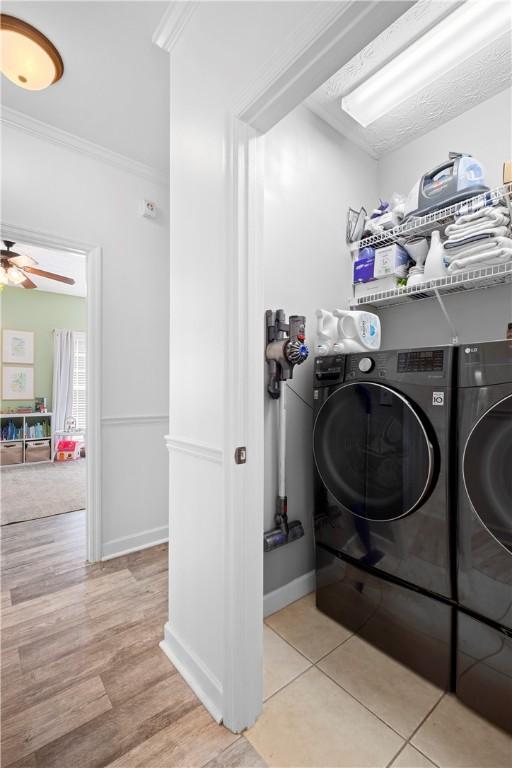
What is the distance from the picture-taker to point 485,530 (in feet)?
3.81

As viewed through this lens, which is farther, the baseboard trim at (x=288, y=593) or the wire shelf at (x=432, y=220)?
the baseboard trim at (x=288, y=593)

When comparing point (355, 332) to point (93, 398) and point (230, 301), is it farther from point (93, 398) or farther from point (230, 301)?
point (93, 398)

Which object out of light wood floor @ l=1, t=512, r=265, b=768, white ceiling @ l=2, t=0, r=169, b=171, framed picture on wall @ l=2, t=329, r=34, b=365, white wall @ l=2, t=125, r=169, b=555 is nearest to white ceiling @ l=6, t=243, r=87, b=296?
framed picture on wall @ l=2, t=329, r=34, b=365

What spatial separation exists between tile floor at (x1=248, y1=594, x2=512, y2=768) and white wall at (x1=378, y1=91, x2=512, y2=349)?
5.31 feet

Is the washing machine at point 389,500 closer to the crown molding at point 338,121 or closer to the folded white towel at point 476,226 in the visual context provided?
the folded white towel at point 476,226

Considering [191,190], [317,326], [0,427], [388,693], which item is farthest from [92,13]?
[0,427]

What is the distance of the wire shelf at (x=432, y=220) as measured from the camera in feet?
4.93

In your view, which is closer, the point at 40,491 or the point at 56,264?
the point at 40,491

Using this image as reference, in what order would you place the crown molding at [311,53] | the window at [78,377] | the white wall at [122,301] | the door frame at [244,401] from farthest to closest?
the window at [78,377]
the white wall at [122,301]
the door frame at [244,401]
the crown molding at [311,53]

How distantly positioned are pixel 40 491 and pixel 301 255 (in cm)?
378

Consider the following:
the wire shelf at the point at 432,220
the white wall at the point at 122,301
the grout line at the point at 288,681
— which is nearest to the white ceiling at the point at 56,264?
the white wall at the point at 122,301

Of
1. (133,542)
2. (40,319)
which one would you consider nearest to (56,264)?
(40,319)

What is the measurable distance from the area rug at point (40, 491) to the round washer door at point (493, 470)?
3.33m

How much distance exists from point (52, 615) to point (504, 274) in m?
2.73
